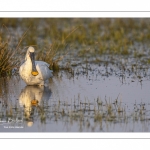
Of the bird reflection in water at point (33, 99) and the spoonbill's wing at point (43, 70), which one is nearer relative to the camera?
the bird reflection in water at point (33, 99)

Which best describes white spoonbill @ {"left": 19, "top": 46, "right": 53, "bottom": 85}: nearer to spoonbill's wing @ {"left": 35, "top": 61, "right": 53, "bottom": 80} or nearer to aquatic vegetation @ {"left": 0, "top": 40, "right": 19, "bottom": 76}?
spoonbill's wing @ {"left": 35, "top": 61, "right": 53, "bottom": 80}

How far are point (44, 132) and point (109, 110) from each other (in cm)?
153

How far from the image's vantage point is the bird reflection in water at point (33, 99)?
9.18m

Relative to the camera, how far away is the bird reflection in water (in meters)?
9.18

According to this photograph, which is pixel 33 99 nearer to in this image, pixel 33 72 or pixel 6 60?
pixel 33 72

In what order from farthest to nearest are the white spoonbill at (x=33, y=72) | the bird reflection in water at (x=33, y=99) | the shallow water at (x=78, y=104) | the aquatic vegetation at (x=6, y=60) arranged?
the aquatic vegetation at (x=6, y=60) < the white spoonbill at (x=33, y=72) < the bird reflection in water at (x=33, y=99) < the shallow water at (x=78, y=104)

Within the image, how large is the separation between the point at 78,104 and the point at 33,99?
104cm

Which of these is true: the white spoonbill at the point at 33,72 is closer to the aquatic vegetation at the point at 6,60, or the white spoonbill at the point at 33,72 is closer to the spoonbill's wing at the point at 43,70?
the spoonbill's wing at the point at 43,70

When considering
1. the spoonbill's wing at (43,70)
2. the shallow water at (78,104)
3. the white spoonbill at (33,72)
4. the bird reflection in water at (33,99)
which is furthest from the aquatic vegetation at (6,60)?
the bird reflection in water at (33,99)

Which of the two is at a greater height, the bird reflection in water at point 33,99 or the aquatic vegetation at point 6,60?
the aquatic vegetation at point 6,60

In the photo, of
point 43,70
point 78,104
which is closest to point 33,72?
point 43,70

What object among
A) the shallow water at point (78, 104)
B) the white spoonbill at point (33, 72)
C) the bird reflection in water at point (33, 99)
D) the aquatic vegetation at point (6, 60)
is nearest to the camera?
the shallow water at point (78, 104)
